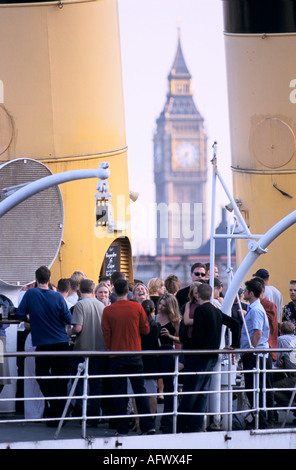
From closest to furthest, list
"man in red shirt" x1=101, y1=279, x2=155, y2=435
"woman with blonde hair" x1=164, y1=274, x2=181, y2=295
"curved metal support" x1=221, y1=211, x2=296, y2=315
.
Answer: "man in red shirt" x1=101, y1=279, x2=155, y2=435 < "curved metal support" x1=221, y1=211, x2=296, y2=315 < "woman with blonde hair" x1=164, y1=274, x2=181, y2=295

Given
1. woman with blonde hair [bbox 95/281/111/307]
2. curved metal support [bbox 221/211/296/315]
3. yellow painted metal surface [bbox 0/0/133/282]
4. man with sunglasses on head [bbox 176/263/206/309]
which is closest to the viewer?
curved metal support [bbox 221/211/296/315]

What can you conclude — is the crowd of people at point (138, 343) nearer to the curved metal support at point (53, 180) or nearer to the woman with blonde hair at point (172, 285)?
the woman with blonde hair at point (172, 285)

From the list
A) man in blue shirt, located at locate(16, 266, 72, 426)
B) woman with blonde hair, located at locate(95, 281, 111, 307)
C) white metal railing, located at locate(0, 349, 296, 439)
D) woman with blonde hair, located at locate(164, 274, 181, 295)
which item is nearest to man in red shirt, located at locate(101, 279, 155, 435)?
white metal railing, located at locate(0, 349, 296, 439)

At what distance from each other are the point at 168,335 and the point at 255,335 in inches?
32.4

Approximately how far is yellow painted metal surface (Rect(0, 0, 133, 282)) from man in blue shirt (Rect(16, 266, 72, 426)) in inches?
229

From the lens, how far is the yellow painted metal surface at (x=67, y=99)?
54.8 ft

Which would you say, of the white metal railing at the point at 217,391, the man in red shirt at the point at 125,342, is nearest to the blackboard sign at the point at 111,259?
the white metal railing at the point at 217,391

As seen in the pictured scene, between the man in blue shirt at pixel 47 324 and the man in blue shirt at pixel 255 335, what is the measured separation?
1741mm

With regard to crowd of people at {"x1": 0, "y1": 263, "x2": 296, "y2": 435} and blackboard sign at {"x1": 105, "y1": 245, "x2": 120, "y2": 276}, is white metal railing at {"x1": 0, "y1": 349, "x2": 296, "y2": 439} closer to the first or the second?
crowd of people at {"x1": 0, "y1": 263, "x2": 296, "y2": 435}

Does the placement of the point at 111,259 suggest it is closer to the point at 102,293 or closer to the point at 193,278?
the point at 193,278

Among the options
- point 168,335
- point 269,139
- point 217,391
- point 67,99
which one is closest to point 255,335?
point 168,335

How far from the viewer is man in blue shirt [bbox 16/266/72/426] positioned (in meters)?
11.1

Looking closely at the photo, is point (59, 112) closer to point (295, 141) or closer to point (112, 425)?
point (295, 141)

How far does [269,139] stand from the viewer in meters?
19.4
